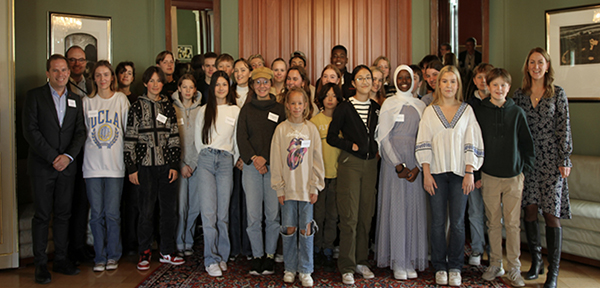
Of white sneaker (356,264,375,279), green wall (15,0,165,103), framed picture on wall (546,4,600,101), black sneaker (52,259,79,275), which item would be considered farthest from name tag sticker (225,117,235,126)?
framed picture on wall (546,4,600,101)

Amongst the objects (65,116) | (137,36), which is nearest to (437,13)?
(137,36)

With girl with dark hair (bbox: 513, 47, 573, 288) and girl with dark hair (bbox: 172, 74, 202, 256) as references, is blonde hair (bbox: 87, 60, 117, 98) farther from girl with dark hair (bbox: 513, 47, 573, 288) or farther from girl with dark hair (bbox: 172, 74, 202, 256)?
girl with dark hair (bbox: 513, 47, 573, 288)

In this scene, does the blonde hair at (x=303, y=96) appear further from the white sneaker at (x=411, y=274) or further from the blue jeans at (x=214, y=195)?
the white sneaker at (x=411, y=274)

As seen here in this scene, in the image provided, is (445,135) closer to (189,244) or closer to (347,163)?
(347,163)

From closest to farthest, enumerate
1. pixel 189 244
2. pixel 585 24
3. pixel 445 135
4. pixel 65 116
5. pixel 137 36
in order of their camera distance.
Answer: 1. pixel 445 135
2. pixel 65 116
3. pixel 189 244
4. pixel 585 24
5. pixel 137 36

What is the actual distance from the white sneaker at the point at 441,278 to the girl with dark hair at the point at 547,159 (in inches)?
28.5

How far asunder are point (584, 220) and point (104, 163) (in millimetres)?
4105

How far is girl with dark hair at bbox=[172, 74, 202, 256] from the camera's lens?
12.5 ft

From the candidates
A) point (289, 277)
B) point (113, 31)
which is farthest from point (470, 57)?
point (113, 31)

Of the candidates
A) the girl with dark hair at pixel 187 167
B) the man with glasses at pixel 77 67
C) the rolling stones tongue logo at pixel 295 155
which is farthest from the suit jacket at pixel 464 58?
the man with glasses at pixel 77 67

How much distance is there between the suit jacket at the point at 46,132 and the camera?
3363 millimetres

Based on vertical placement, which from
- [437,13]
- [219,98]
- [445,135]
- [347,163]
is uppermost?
[437,13]

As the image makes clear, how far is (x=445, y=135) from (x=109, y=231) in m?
2.84

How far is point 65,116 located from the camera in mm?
3469
